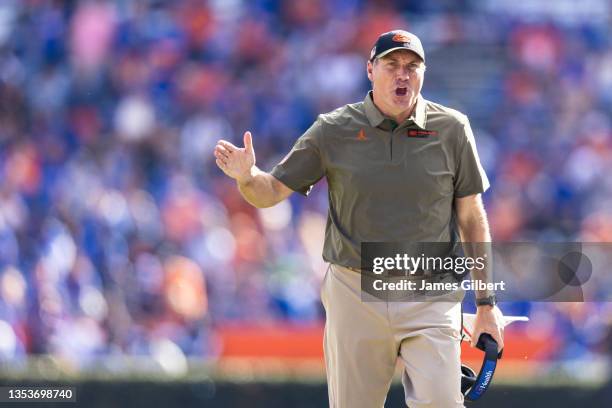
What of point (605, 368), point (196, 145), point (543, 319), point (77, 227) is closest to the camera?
point (605, 368)

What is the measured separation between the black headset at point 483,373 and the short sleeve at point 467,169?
2.30 feet

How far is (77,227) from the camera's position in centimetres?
1325

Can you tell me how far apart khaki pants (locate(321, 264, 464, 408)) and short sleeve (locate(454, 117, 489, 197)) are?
56cm

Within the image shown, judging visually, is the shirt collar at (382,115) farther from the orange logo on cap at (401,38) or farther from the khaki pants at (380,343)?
the khaki pants at (380,343)

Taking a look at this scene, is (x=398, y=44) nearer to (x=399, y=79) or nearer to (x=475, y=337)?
(x=399, y=79)

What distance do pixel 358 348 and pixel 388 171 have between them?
846 millimetres

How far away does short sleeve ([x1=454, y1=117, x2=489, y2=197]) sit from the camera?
6.41 metres

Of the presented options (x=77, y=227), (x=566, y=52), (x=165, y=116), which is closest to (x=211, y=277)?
(x=77, y=227)

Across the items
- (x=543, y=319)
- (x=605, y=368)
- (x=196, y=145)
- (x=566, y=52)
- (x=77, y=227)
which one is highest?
(x=566, y=52)

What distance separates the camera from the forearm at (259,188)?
6469 mm

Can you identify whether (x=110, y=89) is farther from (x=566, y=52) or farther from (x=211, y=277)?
(x=566, y=52)

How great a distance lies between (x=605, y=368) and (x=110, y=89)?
22.6ft

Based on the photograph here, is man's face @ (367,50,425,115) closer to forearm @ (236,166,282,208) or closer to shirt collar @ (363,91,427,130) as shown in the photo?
shirt collar @ (363,91,427,130)

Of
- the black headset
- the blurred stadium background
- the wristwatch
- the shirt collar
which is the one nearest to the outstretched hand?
the shirt collar
